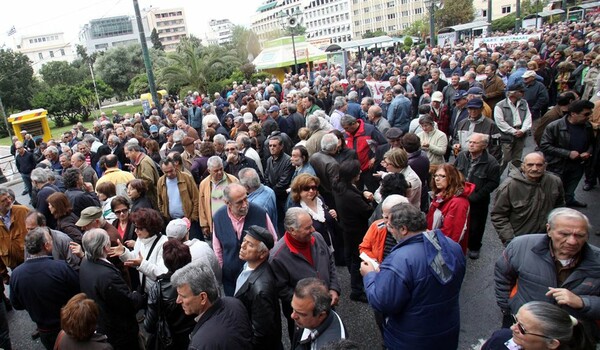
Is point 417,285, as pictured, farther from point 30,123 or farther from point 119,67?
point 119,67

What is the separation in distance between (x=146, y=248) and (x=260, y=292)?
1.54 meters

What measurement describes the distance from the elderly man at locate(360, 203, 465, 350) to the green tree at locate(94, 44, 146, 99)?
5698 cm

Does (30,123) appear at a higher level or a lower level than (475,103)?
higher

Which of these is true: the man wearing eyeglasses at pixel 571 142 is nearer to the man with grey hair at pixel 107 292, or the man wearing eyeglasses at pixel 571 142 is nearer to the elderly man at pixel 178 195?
the elderly man at pixel 178 195

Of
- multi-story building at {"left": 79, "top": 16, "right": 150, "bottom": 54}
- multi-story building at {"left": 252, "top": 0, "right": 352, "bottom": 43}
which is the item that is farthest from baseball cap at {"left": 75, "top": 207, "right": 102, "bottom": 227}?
multi-story building at {"left": 79, "top": 16, "right": 150, "bottom": 54}

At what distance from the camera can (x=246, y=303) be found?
315cm

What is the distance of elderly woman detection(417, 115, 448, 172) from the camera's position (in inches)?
245

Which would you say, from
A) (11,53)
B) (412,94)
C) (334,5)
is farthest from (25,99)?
(334,5)

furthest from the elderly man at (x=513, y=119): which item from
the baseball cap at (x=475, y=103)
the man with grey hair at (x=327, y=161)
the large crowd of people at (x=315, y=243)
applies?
the man with grey hair at (x=327, y=161)

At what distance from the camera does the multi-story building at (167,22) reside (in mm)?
149250

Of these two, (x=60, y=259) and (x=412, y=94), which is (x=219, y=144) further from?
(x=412, y=94)

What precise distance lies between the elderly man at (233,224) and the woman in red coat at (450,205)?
5.65 feet

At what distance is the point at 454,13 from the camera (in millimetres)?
57156

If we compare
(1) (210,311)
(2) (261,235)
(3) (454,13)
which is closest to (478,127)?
(2) (261,235)
